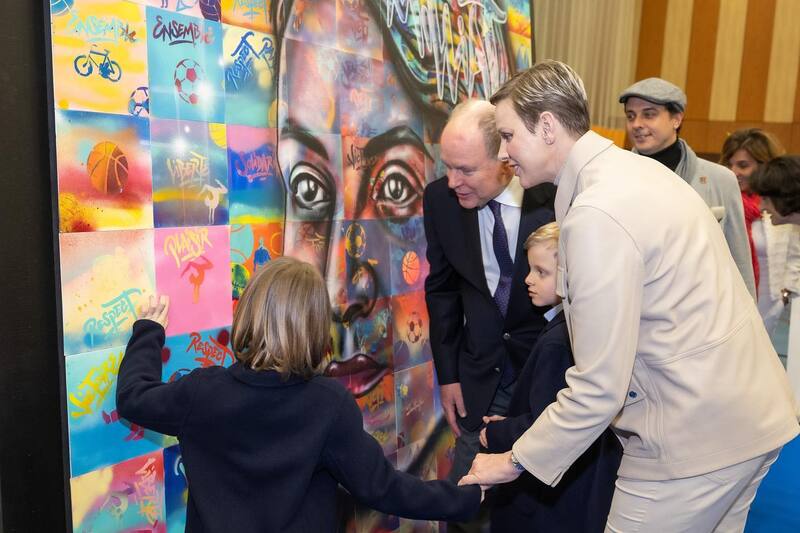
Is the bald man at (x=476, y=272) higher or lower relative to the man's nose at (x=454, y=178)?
lower

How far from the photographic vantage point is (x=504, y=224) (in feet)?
8.13

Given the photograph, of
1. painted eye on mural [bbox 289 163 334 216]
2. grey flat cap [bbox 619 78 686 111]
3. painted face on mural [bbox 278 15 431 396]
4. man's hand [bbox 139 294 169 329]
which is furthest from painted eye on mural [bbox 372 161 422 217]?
grey flat cap [bbox 619 78 686 111]

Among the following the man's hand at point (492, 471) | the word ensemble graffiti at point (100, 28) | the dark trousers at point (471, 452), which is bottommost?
the dark trousers at point (471, 452)

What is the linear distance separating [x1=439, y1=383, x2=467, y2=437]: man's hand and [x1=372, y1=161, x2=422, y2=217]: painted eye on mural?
664 millimetres

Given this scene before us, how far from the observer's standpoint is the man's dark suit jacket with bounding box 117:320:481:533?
1538 millimetres

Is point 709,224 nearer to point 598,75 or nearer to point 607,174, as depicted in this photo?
point 607,174

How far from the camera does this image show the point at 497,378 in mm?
2512

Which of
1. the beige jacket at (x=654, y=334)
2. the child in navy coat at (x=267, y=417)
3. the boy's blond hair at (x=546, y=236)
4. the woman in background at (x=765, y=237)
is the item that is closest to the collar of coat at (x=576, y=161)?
the beige jacket at (x=654, y=334)

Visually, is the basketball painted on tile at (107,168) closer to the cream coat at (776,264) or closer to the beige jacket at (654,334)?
the beige jacket at (654,334)

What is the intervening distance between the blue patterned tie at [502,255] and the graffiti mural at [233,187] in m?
0.43

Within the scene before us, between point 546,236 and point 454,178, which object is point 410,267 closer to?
point 454,178

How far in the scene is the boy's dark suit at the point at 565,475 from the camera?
1.95 metres

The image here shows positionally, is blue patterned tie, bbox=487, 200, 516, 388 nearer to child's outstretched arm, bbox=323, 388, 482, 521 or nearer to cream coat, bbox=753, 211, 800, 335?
child's outstretched arm, bbox=323, 388, 482, 521

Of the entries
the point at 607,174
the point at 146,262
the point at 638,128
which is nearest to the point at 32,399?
the point at 146,262
